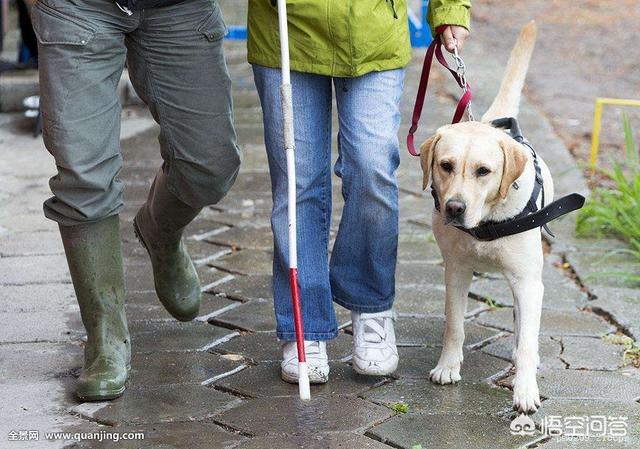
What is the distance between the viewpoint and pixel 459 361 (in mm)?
3752

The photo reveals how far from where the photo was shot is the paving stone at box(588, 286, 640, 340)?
4348 mm

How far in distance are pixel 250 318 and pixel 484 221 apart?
123 cm

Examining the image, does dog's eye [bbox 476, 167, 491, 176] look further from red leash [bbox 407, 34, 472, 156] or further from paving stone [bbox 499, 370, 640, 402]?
paving stone [bbox 499, 370, 640, 402]

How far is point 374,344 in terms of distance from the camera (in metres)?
3.77

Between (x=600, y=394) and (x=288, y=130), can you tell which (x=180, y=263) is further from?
(x=600, y=394)

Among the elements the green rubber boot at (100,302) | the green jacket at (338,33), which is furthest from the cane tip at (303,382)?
the green jacket at (338,33)

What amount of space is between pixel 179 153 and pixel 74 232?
43 cm

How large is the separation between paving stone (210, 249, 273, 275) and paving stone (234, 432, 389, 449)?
5.51ft

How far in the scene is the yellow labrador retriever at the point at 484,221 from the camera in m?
3.38

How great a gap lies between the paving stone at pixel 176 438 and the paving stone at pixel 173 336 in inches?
26.2

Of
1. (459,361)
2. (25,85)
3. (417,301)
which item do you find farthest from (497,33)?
(459,361)

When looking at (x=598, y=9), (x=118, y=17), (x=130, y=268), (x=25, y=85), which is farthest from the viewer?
(x=598, y=9)

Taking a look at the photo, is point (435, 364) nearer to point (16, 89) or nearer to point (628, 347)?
point (628, 347)

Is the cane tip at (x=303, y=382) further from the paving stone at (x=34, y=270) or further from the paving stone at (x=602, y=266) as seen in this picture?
the paving stone at (x=602, y=266)
